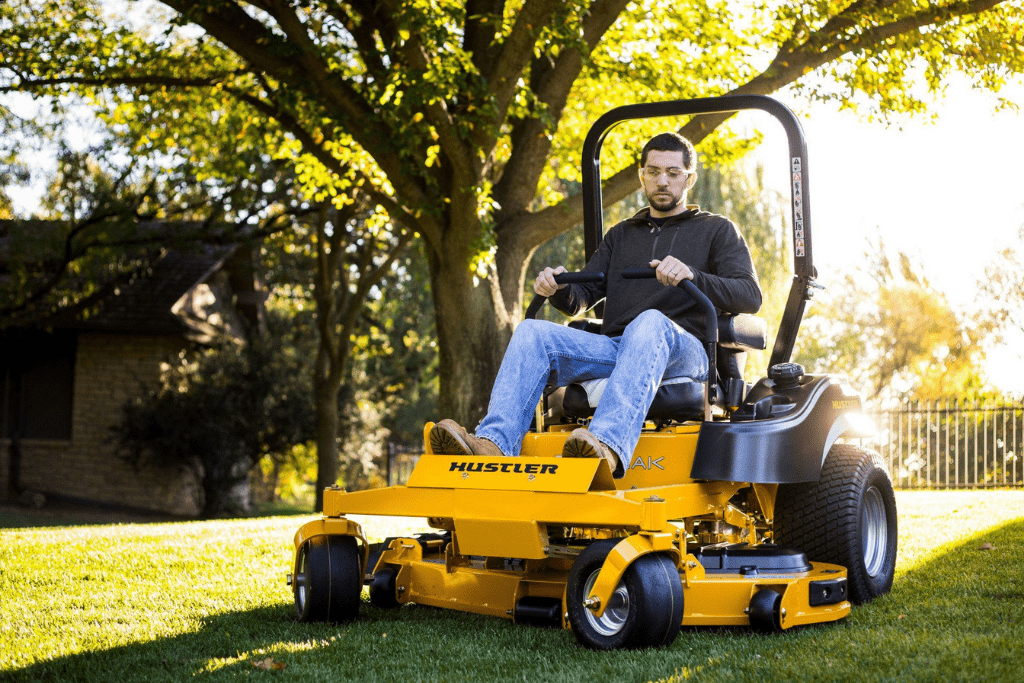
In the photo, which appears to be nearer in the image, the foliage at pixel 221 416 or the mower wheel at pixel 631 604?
the mower wheel at pixel 631 604

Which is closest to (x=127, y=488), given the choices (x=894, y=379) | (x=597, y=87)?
(x=597, y=87)

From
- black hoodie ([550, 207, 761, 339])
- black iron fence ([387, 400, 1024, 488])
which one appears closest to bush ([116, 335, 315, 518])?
black iron fence ([387, 400, 1024, 488])

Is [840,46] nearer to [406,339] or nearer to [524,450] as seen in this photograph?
[524,450]

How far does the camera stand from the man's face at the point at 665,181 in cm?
477

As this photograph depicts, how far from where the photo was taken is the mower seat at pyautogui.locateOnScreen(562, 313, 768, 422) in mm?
4352

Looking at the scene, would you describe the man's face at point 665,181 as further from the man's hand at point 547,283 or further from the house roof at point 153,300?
the house roof at point 153,300

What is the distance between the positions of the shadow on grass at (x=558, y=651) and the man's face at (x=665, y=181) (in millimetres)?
1927

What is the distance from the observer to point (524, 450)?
457cm

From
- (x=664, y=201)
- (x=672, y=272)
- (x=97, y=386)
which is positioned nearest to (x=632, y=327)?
(x=672, y=272)

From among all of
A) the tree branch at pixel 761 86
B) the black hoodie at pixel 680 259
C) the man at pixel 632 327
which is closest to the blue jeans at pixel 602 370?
the man at pixel 632 327

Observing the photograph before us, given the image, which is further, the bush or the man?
the bush

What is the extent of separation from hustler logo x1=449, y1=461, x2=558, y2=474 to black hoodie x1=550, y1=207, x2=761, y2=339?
1.06 m

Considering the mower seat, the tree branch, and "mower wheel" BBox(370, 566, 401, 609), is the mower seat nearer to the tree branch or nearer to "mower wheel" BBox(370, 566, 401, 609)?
"mower wheel" BBox(370, 566, 401, 609)

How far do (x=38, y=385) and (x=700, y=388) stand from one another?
56.5 feet
